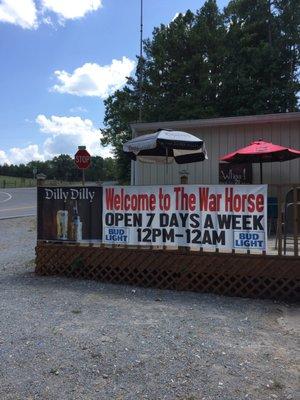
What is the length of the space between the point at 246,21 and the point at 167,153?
2793cm

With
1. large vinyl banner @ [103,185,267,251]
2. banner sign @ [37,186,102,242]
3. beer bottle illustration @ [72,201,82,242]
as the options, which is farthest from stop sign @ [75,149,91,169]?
large vinyl banner @ [103,185,267,251]

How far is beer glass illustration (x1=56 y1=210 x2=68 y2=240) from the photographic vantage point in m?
7.83

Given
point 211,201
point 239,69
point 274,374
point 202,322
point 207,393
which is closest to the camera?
point 207,393

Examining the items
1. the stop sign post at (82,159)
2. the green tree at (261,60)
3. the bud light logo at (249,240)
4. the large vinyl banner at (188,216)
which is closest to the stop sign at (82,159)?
the stop sign post at (82,159)

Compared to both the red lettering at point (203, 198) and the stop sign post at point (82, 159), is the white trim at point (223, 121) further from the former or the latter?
the red lettering at point (203, 198)

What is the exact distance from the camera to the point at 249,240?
6648 mm

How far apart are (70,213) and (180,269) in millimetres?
2097

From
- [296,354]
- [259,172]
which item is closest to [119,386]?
[296,354]

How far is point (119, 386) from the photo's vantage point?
12.3 feet

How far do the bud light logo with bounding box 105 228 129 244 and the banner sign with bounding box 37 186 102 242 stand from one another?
0.48ft

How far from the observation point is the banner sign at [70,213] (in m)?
7.65

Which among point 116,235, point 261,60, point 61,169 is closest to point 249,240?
point 116,235

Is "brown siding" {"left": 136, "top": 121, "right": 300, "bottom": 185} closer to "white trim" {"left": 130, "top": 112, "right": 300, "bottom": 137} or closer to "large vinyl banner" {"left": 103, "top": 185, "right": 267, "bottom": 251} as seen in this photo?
"white trim" {"left": 130, "top": 112, "right": 300, "bottom": 137}

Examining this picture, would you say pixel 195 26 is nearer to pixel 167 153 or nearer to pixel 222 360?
pixel 167 153
